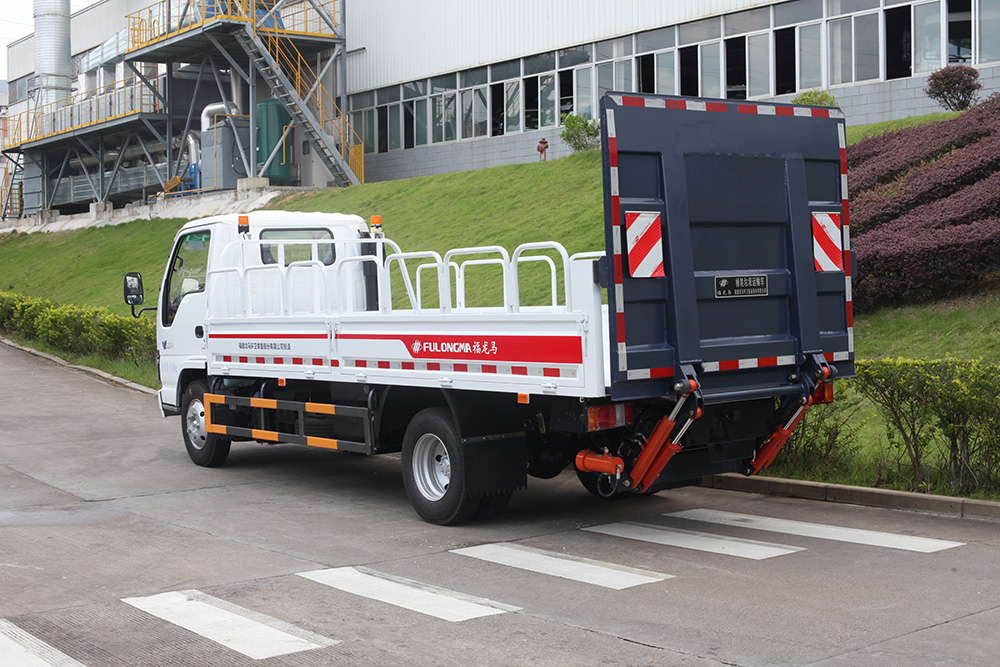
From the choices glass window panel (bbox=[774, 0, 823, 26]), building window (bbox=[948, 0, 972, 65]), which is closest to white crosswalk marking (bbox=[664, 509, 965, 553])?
building window (bbox=[948, 0, 972, 65])

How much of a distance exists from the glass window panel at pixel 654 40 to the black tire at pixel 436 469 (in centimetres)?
2336

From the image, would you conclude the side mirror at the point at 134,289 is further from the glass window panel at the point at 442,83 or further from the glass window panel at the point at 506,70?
the glass window panel at the point at 442,83

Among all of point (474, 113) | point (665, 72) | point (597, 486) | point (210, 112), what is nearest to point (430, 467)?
point (597, 486)

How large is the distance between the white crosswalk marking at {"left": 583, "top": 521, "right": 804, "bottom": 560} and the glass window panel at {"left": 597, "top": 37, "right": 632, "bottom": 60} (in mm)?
24388

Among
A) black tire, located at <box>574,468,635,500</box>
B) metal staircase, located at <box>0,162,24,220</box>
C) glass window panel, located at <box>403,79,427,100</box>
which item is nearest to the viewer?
black tire, located at <box>574,468,635,500</box>

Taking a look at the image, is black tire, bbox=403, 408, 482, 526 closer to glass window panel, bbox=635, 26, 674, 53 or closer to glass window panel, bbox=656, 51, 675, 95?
glass window panel, bbox=656, 51, 675, 95

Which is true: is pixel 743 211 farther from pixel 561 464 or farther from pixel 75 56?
pixel 75 56

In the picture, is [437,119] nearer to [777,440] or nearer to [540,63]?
[540,63]

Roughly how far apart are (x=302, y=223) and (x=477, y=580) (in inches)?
243

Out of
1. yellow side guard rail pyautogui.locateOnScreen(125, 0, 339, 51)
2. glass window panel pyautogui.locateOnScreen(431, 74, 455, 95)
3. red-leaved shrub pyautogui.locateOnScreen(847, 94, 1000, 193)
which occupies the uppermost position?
yellow side guard rail pyautogui.locateOnScreen(125, 0, 339, 51)

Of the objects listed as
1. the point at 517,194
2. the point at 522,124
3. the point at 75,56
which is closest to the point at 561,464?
the point at 517,194

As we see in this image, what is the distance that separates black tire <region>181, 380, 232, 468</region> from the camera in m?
11.9

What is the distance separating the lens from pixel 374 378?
9.20 metres

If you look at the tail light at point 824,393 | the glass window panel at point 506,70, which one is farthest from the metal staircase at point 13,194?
the tail light at point 824,393
